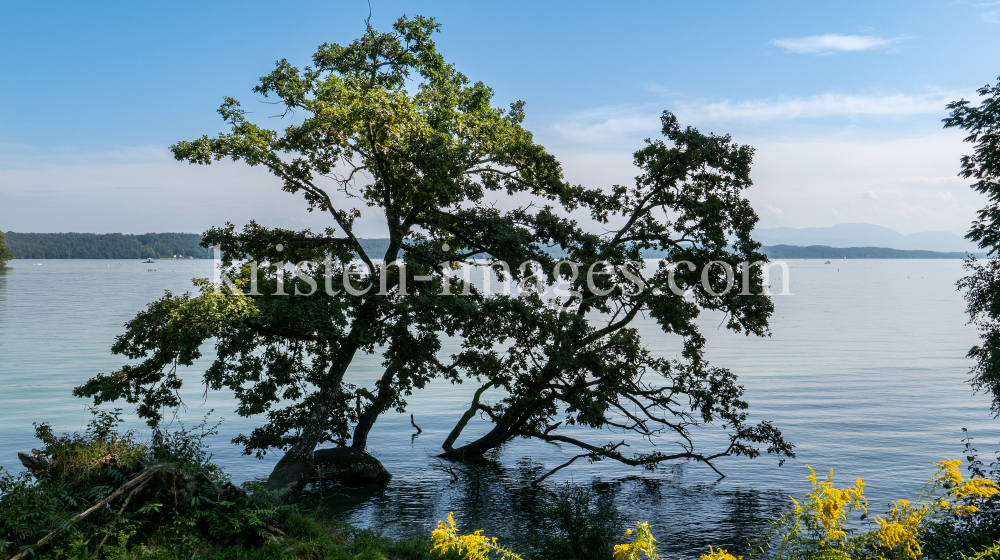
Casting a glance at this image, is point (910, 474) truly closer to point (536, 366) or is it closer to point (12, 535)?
point (536, 366)

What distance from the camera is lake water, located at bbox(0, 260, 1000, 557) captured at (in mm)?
18250

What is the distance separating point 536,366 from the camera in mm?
19203

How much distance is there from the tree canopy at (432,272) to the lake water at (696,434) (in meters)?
2.07

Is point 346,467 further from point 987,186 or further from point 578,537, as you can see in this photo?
point 987,186

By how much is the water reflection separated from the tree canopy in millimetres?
1527

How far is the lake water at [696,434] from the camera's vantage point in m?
18.2

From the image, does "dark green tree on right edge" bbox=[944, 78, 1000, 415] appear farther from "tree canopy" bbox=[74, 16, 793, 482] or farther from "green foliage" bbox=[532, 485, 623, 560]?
"green foliage" bbox=[532, 485, 623, 560]

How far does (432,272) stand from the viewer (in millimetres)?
18750

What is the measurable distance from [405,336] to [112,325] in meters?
51.0

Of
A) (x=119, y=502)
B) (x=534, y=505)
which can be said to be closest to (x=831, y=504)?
(x=119, y=502)

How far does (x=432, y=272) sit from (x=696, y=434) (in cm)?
1473

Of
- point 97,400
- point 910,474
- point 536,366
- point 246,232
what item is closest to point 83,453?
point 97,400

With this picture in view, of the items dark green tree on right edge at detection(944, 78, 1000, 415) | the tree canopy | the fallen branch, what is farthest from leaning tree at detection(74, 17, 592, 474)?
dark green tree on right edge at detection(944, 78, 1000, 415)

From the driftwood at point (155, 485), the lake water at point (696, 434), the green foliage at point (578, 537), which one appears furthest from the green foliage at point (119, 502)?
the lake water at point (696, 434)
